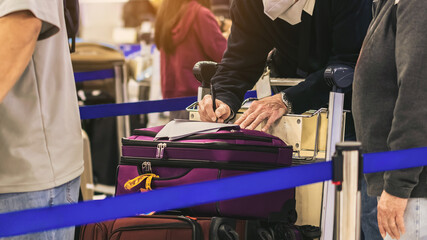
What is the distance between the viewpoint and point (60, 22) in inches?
60.7

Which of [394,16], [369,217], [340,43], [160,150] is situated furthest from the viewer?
[340,43]

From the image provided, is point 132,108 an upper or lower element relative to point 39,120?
lower

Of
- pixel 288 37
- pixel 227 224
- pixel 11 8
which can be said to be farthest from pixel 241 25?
pixel 11 8

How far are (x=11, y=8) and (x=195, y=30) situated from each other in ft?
8.63

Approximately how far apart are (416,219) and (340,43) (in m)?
0.88

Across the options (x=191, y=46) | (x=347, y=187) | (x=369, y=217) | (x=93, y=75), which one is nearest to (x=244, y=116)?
(x=369, y=217)

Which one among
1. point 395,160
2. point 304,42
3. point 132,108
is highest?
point 304,42

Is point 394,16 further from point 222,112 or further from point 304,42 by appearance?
point 222,112

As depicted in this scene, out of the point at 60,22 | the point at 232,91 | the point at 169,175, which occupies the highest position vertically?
the point at 60,22

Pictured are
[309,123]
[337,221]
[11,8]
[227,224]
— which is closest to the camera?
[11,8]

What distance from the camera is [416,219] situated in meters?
1.74

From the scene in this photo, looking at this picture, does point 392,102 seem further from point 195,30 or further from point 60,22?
point 195,30

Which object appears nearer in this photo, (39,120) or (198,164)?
(39,120)

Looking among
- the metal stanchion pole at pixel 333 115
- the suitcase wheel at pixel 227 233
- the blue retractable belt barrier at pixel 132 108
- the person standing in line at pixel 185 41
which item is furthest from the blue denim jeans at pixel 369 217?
the person standing in line at pixel 185 41
